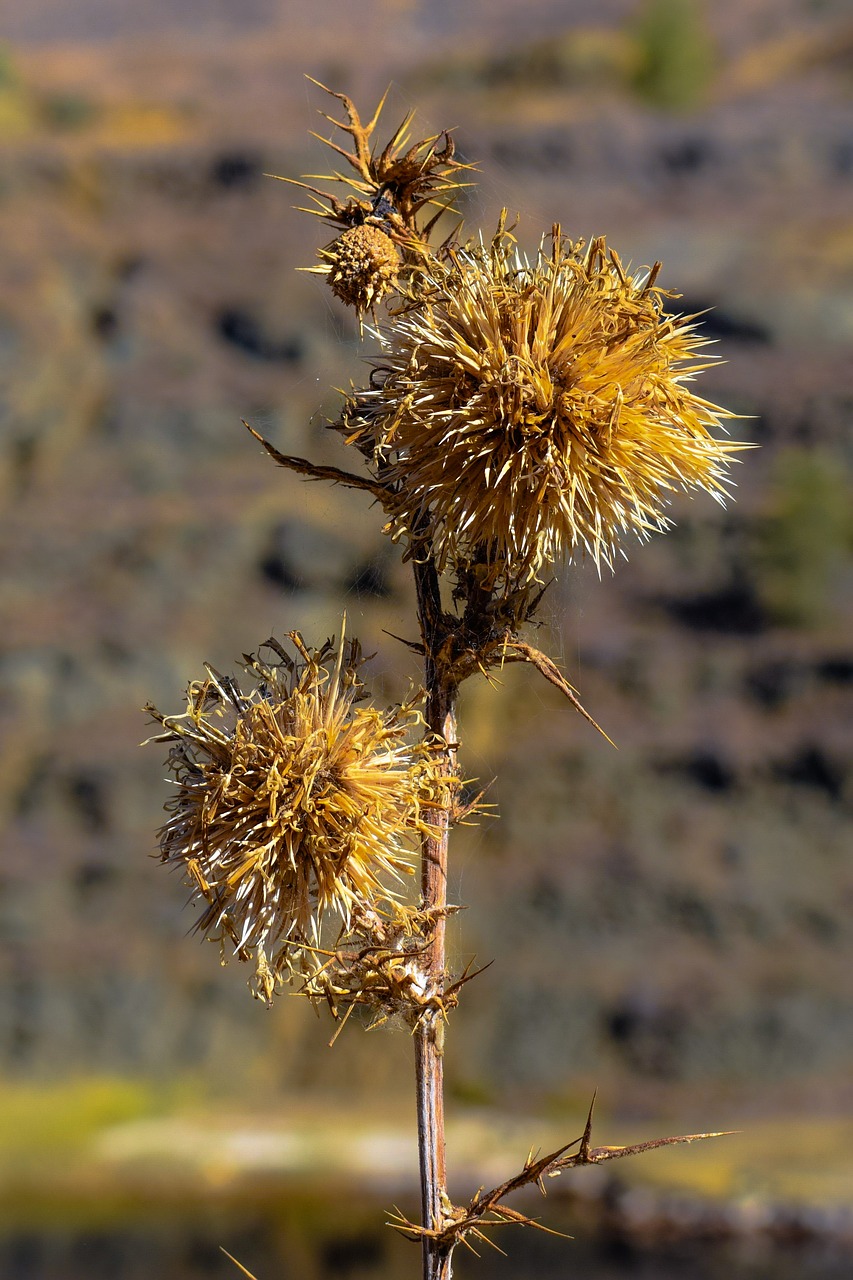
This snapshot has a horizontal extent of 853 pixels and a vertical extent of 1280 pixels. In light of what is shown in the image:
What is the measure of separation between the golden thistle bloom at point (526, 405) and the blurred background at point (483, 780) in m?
12.4

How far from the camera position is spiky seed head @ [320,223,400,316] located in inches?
90.9

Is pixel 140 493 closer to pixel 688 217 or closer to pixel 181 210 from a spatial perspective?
pixel 181 210

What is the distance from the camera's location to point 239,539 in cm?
2823

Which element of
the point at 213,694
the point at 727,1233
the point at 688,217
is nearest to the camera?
the point at 213,694

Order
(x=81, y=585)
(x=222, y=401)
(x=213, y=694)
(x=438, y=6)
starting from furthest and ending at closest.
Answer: (x=438, y=6) → (x=222, y=401) → (x=81, y=585) → (x=213, y=694)

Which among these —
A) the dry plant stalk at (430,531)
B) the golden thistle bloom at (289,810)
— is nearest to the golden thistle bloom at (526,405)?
the dry plant stalk at (430,531)

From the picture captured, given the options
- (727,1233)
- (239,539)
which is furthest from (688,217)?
(727,1233)

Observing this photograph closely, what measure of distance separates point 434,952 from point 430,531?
0.76m

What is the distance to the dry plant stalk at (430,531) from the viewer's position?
233cm

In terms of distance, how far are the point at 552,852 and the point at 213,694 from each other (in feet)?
74.7

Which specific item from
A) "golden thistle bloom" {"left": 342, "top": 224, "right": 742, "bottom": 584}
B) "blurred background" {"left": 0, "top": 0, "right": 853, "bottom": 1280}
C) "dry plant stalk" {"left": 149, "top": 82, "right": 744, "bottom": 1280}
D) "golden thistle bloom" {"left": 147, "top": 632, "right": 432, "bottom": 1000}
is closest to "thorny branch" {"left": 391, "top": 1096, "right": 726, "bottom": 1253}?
"dry plant stalk" {"left": 149, "top": 82, "right": 744, "bottom": 1280}

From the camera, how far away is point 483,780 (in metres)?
17.6

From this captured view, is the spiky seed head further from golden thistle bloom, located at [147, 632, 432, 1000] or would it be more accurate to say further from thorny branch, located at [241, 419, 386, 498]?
golden thistle bloom, located at [147, 632, 432, 1000]

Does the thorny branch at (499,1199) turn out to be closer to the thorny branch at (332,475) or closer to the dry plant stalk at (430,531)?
the dry plant stalk at (430,531)
